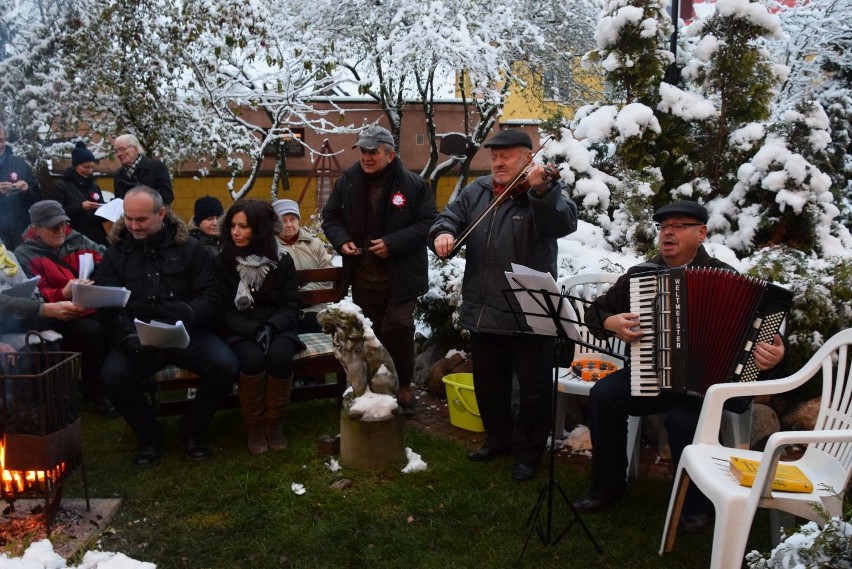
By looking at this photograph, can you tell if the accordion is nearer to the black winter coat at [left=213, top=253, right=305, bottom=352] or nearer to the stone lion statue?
the stone lion statue

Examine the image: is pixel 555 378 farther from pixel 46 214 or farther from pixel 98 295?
pixel 46 214

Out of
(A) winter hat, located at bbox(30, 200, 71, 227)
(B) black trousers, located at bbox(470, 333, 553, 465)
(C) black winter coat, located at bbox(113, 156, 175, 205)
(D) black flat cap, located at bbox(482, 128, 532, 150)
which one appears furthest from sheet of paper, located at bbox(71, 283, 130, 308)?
(C) black winter coat, located at bbox(113, 156, 175, 205)

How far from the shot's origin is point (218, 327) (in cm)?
479

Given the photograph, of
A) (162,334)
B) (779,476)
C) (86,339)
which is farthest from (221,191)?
(779,476)

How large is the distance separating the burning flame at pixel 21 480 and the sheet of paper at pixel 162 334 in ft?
3.03

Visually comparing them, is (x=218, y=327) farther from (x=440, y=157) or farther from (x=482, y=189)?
(x=440, y=157)

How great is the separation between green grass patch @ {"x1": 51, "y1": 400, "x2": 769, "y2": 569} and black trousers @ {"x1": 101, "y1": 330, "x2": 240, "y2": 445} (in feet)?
0.77

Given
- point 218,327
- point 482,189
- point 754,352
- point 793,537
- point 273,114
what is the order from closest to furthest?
point 793,537
point 754,352
point 482,189
point 218,327
point 273,114

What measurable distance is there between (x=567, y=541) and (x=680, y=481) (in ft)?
1.95

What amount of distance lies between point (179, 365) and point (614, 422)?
2528 mm

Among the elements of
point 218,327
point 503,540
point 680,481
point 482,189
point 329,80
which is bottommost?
point 503,540

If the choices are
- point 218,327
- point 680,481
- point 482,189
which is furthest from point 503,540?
point 218,327

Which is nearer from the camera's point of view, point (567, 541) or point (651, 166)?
point (567, 541)

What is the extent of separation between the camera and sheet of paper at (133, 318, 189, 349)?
413 cm
